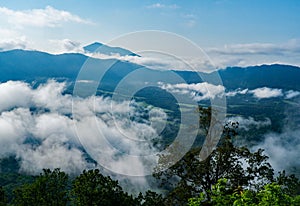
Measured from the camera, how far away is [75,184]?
22.3 meters

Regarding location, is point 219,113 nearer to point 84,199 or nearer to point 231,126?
point 231,126

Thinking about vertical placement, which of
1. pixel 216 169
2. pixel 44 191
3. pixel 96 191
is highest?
pixel 216 169

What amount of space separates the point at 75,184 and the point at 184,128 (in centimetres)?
863

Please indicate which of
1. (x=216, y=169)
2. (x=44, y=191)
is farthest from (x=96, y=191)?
(x=216, y=169)

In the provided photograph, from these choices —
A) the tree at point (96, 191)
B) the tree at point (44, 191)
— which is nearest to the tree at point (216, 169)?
the tree at point (96, 191)

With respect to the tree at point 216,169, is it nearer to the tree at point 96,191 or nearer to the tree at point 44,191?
the tree at point 96,191

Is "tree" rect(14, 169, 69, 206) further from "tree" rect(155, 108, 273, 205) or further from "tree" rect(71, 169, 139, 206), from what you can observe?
"tree" rect(155, 108, 273, 205)

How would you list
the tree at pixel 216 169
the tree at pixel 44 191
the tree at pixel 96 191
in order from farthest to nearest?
the tree at pixel 44 191
the tree at pixel 96 191
the tree at pixel 216 169

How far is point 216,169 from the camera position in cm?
2139

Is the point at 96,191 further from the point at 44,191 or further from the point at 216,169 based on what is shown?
the point at 216,169

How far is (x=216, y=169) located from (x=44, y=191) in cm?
1240

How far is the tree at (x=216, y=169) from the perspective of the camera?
21.3 meters

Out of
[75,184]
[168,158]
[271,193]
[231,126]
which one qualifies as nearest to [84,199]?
[75,184]

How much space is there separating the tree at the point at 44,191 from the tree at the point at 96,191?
2236mm
